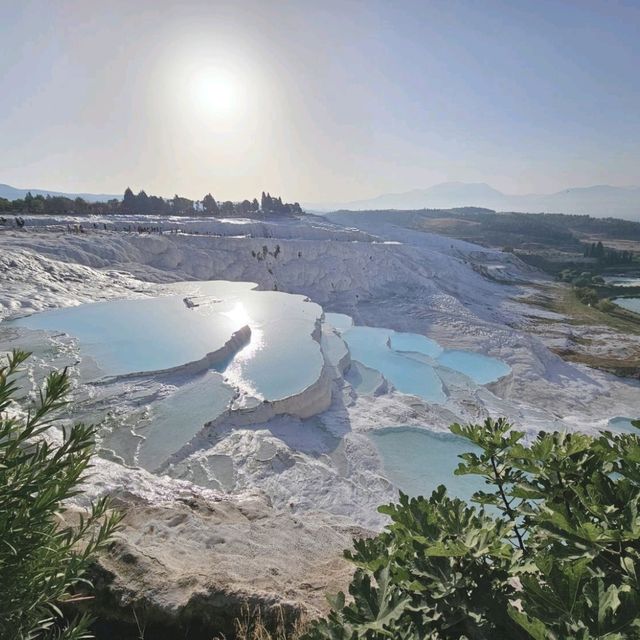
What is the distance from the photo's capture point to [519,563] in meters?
1.95

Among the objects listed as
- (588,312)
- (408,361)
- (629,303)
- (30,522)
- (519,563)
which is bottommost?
(629,303)

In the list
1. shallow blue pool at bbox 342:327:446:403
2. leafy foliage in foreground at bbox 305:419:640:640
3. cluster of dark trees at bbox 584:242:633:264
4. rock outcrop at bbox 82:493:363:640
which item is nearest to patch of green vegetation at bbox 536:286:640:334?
shallow blue pool at bbox 342:327:446:403

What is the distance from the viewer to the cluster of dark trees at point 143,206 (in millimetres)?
35350

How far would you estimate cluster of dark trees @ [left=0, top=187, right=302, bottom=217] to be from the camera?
116ft

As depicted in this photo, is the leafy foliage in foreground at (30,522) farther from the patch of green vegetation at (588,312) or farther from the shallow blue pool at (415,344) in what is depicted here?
the patch of green vegetation at (588,312)

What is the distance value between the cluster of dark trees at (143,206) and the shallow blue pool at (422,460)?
119ft

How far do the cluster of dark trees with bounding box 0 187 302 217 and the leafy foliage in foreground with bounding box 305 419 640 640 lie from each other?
40558 mm

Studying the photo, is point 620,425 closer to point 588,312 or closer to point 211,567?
point 211,567

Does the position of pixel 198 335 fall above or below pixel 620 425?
above

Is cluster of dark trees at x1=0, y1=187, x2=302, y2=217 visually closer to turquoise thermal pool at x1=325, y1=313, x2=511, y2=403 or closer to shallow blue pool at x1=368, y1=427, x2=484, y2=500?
turquoise thermal pool at x1=325, y1=313, x2=511, y2=403

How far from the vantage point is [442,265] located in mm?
37844

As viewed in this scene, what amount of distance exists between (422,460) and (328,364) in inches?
191

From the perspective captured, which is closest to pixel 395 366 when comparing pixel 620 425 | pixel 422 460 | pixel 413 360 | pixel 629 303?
pixel 413 360

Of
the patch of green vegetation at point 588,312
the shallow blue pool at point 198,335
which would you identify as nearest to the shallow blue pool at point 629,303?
the patch of green vegetation at point 588,312
